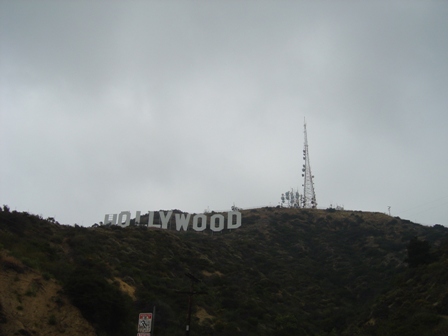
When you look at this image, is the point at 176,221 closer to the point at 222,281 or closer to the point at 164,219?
the point at 164,219

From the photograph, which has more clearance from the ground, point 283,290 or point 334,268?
point 334,268

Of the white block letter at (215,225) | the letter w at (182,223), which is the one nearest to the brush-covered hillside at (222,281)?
the letter w at (182,223)

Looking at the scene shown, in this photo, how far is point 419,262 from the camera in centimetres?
3988

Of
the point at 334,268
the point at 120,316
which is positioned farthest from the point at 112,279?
the point at 334,268

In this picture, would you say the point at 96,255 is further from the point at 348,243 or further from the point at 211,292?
the point at 348,243

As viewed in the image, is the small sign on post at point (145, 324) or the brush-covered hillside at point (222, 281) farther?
the brush-covered hillside at point (222, 281)

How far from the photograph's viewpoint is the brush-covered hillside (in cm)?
2538

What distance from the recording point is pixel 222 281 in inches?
1775

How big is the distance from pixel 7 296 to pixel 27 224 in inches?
534

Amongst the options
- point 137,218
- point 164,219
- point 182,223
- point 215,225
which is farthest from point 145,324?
point 215,225

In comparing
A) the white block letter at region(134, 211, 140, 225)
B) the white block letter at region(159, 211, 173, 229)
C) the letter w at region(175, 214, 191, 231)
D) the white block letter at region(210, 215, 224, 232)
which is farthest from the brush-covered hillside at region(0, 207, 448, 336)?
the white block letter at region(134, 211, 140, 225)

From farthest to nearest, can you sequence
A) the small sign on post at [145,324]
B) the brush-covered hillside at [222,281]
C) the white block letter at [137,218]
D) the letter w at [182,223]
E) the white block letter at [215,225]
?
the white block letter at [137,218], the white block letter at [215,225], the letter w at [182,223], the brush-covered hillside at [222,281], the small sign on post at [145,324]

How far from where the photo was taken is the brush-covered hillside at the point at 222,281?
2538 centimetres

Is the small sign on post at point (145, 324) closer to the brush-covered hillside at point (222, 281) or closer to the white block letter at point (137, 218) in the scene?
the brush-covered hillside at point (222, 281)
